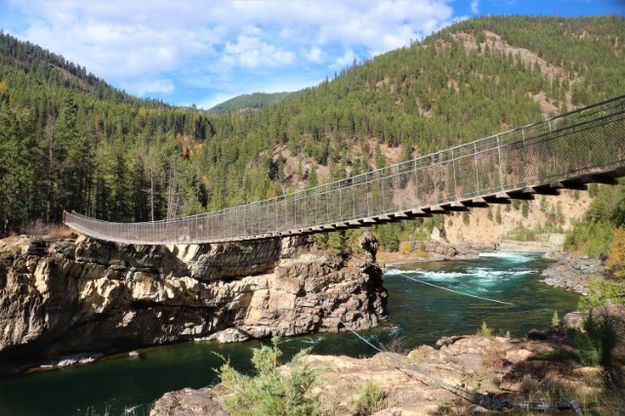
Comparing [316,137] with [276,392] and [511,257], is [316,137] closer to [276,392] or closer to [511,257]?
[511,257]

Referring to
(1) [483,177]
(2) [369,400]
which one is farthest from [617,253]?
(2) [369,400]

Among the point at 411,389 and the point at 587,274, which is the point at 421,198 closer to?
the point at 411,389

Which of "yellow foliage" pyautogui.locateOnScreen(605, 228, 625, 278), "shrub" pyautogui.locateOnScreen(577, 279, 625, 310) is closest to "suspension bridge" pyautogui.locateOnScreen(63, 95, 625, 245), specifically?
"shrub" pyautogui.locateOnScreen(577, 279, 625, 310)

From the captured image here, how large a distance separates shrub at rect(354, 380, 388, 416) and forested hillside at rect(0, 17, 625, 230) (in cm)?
2746

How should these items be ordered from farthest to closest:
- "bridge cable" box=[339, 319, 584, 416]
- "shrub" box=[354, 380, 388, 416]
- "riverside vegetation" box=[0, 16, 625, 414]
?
1. "riverside vegetation" box=[0, 16, 625, 414]
2. "shrub" box=[354, 380, 388, 416]
3. "bridge cable" box=[339, 319, 584, 416]

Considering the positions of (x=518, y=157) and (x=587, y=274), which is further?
(x=587, y=274)

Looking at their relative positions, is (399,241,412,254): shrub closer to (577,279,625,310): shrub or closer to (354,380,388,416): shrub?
(577,279,625,310): shrub

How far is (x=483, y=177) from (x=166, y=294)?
A: 20.3 metres

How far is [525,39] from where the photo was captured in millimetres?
188625

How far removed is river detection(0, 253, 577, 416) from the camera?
18297 millimetres

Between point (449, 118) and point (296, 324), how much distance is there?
128m

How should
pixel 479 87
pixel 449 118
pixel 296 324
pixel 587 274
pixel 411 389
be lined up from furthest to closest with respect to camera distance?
pixel 479 87, pixel 449 118, pixel 587 274, pixel 296 324, pixel 411 389

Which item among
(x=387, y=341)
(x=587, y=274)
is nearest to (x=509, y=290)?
(x=587, y=274)

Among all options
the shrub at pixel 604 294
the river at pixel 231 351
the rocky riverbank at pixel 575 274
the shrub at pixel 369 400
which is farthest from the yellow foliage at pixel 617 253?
the shrub at pixel 369 400
